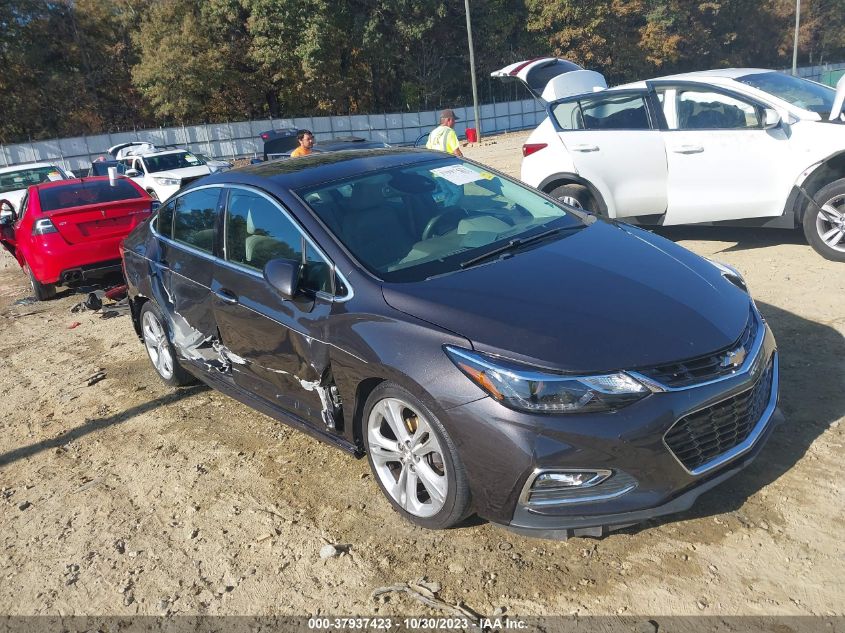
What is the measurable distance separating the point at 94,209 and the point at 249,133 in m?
33.4

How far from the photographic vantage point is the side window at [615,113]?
7.41 metres

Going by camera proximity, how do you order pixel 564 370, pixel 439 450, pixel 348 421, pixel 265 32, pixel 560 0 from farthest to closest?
1. pixel 560 0
2. pixel 265 32
3. pixel 348 421
4. pixel 439 450
5. pixel 564 370

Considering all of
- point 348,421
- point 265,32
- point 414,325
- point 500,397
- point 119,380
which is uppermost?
point 265,32

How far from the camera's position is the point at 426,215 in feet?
13.1

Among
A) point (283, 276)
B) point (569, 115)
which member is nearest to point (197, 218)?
point (283, 276)

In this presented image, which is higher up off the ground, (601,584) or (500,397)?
(500,397)

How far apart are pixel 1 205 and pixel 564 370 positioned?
42.2ft

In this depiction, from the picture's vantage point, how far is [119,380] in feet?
19.7

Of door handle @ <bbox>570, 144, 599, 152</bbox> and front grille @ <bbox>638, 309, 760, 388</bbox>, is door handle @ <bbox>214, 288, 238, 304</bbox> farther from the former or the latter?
door handle @ <bbox>570, 144, 599, 152</bbox>

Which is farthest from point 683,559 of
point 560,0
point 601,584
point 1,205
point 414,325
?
point 560,0

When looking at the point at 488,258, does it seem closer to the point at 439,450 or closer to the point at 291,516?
the point at 439,450

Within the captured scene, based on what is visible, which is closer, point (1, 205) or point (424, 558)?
point (424, 558)

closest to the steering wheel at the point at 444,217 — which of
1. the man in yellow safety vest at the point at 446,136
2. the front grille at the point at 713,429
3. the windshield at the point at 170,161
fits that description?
the front grille at the point at 713,429

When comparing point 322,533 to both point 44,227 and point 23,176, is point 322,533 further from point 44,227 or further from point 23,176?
point 23,176
